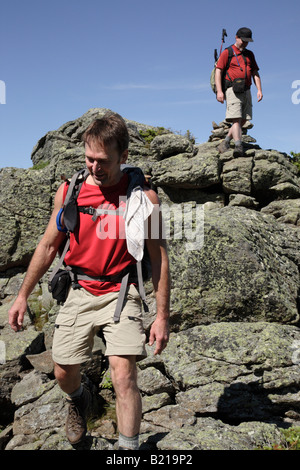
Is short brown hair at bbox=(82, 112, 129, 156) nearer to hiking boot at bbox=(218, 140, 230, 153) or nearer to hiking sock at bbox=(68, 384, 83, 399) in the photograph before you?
hiking sock at bbox=(68, 384, 83, 399)

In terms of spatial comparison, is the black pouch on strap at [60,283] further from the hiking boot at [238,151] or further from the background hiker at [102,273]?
the hiking boot at [238,151]

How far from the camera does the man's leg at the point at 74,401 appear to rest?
19.6 feet

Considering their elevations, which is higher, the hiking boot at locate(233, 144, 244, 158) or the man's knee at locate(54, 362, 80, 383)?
the hiking boot at locate(233, 144, 244, 158)

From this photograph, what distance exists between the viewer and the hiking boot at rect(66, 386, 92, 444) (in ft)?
20.2

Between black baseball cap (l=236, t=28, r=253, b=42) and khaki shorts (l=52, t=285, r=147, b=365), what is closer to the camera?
khaki shorts (l=52, t=285, r=147, b=365)

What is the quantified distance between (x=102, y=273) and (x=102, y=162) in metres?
1.51

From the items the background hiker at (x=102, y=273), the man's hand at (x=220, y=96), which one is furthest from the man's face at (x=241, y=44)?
the background hiker at (x=102, y=273)

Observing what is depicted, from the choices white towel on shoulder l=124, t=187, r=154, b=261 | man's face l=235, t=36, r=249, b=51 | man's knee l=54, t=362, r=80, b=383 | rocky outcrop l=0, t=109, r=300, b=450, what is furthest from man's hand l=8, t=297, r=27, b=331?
man's face l=235, t=36, r=249, b=51

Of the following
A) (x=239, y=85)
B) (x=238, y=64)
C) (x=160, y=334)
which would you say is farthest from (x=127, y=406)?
(x=238, y=64)

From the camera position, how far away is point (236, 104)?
15109 mm

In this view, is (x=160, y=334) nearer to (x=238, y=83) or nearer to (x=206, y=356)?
(x=206, y=356)

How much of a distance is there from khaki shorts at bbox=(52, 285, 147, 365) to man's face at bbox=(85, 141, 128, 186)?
1540mm

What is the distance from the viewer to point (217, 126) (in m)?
22.0

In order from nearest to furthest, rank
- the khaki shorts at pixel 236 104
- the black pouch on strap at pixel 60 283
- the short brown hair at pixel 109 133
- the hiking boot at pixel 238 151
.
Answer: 1. the short brown hair at pixel 109 133
2. the black pouch on strap at pixel 60 283
3. the khaki shorts at pixel 236 104
4. the hiking boot at pixel 238 151
